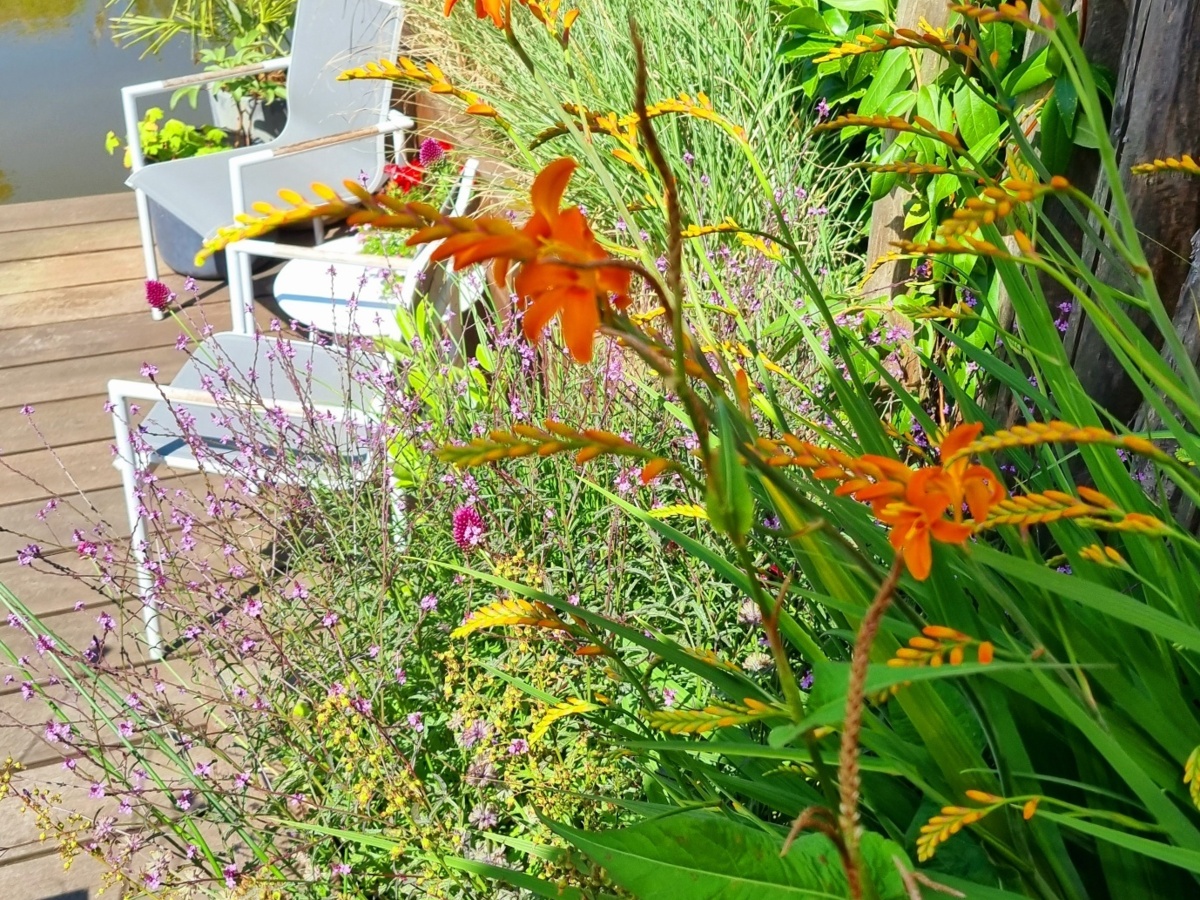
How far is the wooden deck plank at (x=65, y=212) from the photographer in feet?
14.3

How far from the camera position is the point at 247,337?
2.51 meters

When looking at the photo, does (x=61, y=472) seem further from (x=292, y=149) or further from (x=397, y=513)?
(x=397, y=513)

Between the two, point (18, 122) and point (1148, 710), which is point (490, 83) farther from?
point (18, 122)

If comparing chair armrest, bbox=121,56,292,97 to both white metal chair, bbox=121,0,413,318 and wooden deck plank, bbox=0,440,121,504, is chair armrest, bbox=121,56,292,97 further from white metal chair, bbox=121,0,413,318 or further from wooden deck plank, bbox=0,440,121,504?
wooden deck plank, bbox=0,440,121,504

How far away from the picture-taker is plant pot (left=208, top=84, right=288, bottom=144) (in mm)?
4574

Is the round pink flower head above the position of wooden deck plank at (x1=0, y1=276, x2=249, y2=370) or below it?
above

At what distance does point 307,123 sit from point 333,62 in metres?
0.30

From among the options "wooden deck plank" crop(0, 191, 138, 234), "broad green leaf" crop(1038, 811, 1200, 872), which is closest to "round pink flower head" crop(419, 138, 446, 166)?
"wooden deck plank" crop(0, 191, 138, 234)

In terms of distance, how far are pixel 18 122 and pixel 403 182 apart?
3930 millimetres

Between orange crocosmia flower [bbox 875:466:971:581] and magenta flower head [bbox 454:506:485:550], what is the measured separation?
107cm

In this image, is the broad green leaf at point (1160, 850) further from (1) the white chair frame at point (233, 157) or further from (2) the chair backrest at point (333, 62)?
(2) the chair backrest at point (333, 62)

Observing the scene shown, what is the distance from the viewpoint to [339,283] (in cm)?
295

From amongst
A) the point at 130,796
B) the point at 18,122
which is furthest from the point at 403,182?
the point at 18,122

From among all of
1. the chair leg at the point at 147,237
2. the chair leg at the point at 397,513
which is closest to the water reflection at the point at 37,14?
the chair leg at the point at 147,237
